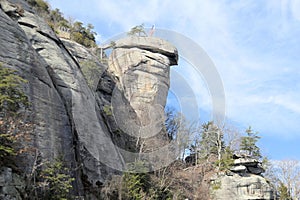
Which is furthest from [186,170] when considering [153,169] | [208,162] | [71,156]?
[71,156]

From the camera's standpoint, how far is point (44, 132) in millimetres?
11945

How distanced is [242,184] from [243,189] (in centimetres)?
38

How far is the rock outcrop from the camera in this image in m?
25.7

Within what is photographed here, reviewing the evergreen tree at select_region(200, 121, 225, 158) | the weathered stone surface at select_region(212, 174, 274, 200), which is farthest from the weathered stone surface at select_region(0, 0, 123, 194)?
the evergreen tree at select_region(200, 121, 225, 158)

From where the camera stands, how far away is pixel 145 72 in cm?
3106

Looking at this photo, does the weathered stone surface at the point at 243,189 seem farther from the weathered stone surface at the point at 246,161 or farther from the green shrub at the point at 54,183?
the green shrub at the point at 54,183

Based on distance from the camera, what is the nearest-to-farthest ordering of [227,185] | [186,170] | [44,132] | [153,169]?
[44,132] → [153,169] → [227,185] → [186,170]

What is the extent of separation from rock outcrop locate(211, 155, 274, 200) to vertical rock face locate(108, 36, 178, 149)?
6.50 metres

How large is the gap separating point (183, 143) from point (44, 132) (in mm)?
19795

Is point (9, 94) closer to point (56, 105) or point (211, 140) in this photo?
point (56, 105)

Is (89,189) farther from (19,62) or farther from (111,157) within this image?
(19,62)

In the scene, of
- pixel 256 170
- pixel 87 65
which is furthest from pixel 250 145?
pixel 87 65

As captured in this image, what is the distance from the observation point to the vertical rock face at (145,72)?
92.4ft

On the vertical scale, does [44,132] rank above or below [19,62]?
below
